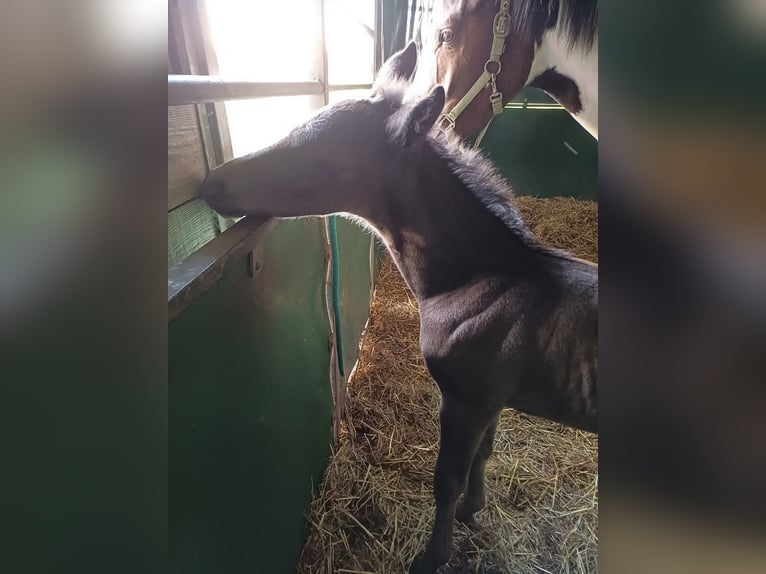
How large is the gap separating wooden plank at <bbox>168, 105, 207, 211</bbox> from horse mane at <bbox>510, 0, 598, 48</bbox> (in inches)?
21.7

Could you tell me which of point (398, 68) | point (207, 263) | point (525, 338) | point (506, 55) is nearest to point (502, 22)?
point (506, 55)

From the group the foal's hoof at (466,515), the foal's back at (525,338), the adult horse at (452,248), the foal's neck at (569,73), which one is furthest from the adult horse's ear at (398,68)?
the foal's hoof at (466,515)

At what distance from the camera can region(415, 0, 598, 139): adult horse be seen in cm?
88

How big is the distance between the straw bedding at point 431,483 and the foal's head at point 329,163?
0.42m

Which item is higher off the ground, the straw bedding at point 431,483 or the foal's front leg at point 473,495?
the foal's front leg at point 473,495

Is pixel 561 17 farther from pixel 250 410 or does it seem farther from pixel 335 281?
pixel 250 410

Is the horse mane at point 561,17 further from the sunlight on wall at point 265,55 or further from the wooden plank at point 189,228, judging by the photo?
the wooden plank at point 189,228

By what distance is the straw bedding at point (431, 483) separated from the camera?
95 cm

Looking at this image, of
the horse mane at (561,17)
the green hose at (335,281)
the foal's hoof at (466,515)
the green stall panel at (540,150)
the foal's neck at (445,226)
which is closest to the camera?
the foal's neck at (445,226)

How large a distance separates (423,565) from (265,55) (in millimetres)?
952
